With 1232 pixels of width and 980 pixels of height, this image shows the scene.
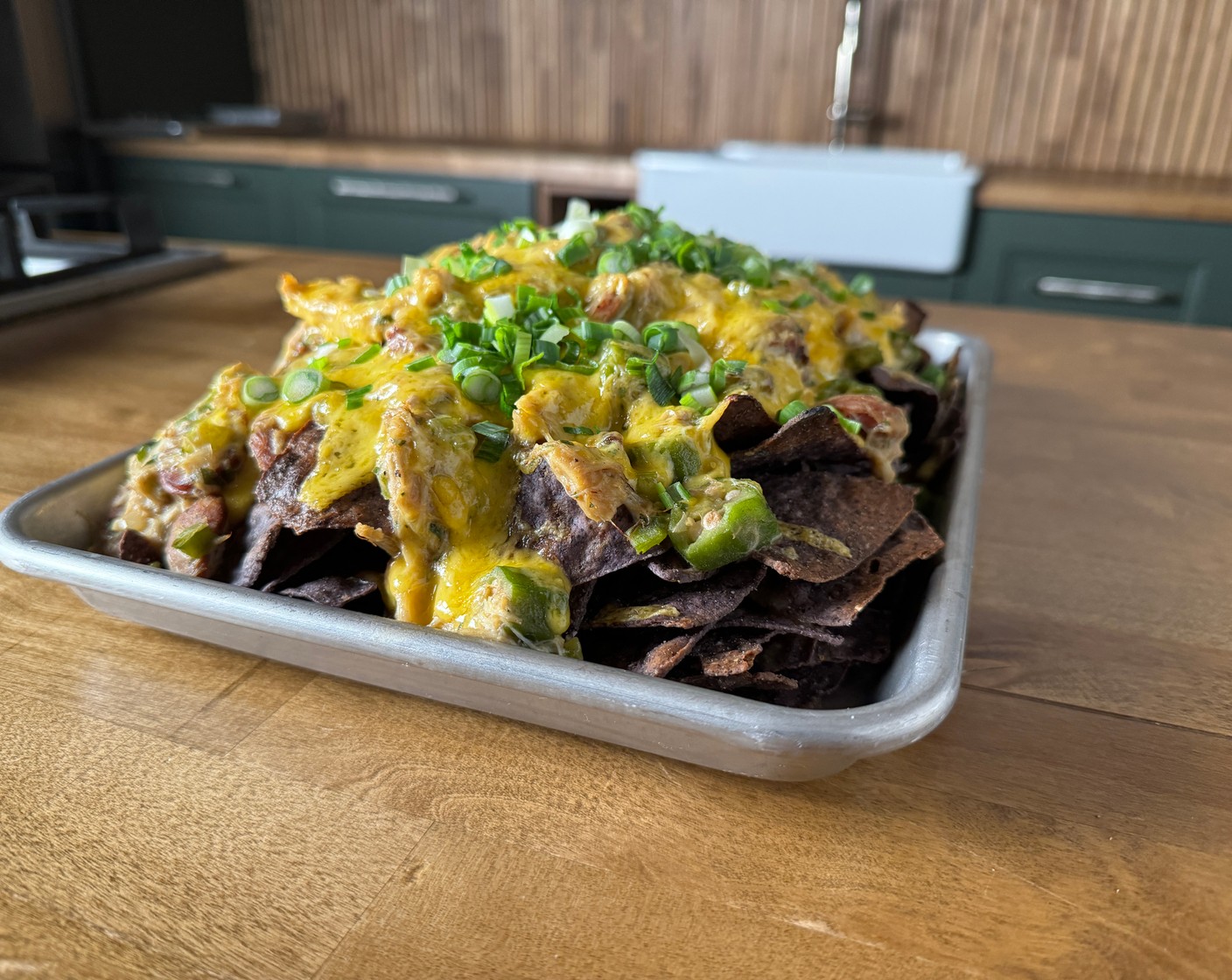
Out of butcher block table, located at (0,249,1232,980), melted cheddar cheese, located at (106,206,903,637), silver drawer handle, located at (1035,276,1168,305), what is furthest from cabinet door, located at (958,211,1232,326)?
butcher block table, located at (0,249,1232,980)

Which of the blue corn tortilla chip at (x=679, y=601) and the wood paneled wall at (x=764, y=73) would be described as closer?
the blue corn tortilla chip at (x=679, y=601)

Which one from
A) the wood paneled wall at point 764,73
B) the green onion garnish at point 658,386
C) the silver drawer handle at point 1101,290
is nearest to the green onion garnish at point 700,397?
the green onion garnish at point 658,386

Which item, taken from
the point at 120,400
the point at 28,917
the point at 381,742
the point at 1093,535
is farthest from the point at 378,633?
the point at 120,400

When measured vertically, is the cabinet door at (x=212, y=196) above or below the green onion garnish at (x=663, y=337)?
below

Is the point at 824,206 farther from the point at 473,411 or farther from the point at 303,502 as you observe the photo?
the point at 303,502

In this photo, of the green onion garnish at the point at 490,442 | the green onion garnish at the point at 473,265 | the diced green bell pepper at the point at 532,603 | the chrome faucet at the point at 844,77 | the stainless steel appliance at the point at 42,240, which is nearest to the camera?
the diced green bell pepper at the point at 532,603

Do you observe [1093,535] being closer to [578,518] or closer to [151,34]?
[578,518]

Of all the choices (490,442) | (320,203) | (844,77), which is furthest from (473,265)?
(844,77)

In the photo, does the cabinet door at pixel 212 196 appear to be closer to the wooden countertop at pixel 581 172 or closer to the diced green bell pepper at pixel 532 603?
the wooden countertop at pixel 581 172
